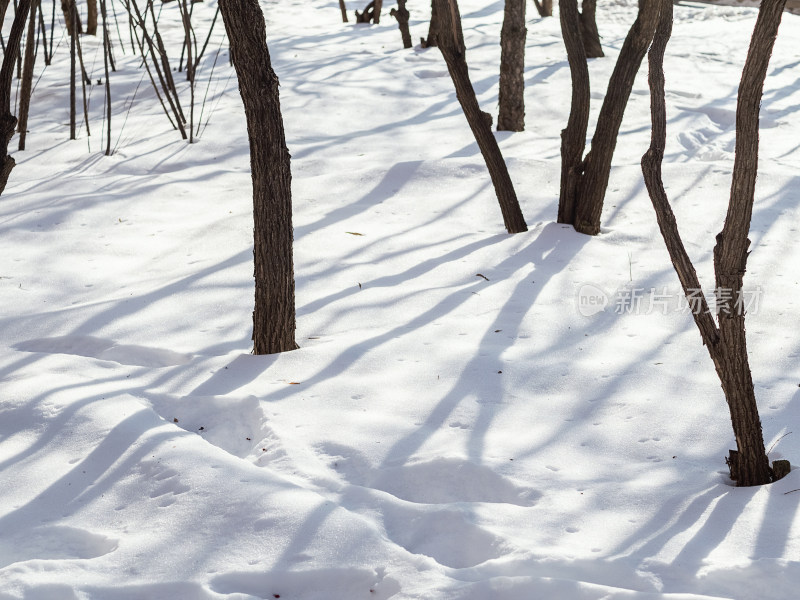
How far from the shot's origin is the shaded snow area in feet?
6.07

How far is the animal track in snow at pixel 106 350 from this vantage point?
303cm

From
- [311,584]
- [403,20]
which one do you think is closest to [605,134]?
[311,584]

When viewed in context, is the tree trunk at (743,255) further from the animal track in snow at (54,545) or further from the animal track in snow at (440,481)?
the animal track in snow at (54,545)

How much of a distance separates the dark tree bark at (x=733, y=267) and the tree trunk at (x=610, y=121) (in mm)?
1834

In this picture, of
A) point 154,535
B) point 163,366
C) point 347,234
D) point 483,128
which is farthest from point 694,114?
point 154,535

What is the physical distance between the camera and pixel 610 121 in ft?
13.4

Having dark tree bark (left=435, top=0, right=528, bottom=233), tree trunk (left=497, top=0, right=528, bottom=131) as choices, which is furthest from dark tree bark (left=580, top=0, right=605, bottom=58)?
dark tree bark (left=435, top=0, right=528, bottom=233)

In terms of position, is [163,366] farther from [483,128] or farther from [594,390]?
[483,128]

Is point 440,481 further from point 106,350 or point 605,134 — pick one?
point 605,134

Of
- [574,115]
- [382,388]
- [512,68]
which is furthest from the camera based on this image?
[512,68]

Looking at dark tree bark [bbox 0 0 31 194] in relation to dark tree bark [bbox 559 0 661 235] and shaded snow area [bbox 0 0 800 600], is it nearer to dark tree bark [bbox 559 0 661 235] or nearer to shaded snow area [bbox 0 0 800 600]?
shaded snow area [bbox 0 0 800 600]

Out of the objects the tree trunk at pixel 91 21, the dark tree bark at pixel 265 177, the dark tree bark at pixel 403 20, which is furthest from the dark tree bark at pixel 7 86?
the tree trunk at pixel 91 21

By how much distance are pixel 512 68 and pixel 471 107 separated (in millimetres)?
2213

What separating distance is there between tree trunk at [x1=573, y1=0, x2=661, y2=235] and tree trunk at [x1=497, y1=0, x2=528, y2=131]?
2.04 m
